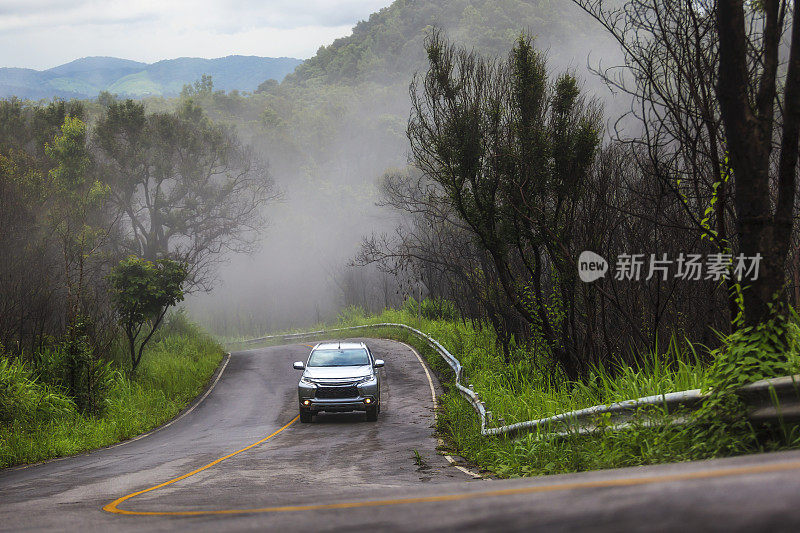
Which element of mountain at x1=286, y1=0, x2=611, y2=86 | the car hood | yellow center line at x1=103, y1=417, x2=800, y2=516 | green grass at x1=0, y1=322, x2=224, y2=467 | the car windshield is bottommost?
green grass at x1=0, y1=322, x2=224, y2=467

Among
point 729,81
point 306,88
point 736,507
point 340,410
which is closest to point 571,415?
point 729,81

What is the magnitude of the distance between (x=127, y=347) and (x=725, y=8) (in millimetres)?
30048

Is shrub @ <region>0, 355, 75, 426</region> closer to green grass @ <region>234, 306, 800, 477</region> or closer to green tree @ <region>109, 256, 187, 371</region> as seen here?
green tree @ <region>109, 256, 187, 371</region>

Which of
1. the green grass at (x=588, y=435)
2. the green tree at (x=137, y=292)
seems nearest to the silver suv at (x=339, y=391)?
the green grass at (x=588, y=435)

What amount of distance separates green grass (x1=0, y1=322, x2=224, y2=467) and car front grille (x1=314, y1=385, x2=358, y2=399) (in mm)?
5132

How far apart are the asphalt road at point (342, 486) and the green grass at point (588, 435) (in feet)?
2.60

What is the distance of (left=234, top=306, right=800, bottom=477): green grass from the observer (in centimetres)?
720

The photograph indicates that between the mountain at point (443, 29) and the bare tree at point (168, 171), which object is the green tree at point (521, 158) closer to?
the bare tree at point (168, 171)

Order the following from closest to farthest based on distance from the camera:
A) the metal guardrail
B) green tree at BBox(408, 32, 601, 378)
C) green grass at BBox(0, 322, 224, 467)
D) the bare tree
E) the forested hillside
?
the metal guardrail < green tree at BBox(408, 32, 601, 378) < green grass at BBox(0, 322, 224, 467) < the bare tree < the forested hillside

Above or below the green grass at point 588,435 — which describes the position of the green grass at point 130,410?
below

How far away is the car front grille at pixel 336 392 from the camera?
801 inches

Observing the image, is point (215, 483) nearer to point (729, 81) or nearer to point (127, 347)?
point (729, 81)

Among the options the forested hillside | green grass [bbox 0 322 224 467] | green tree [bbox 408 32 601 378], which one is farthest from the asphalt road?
the forested hillside

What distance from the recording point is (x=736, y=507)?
2.93 metres
